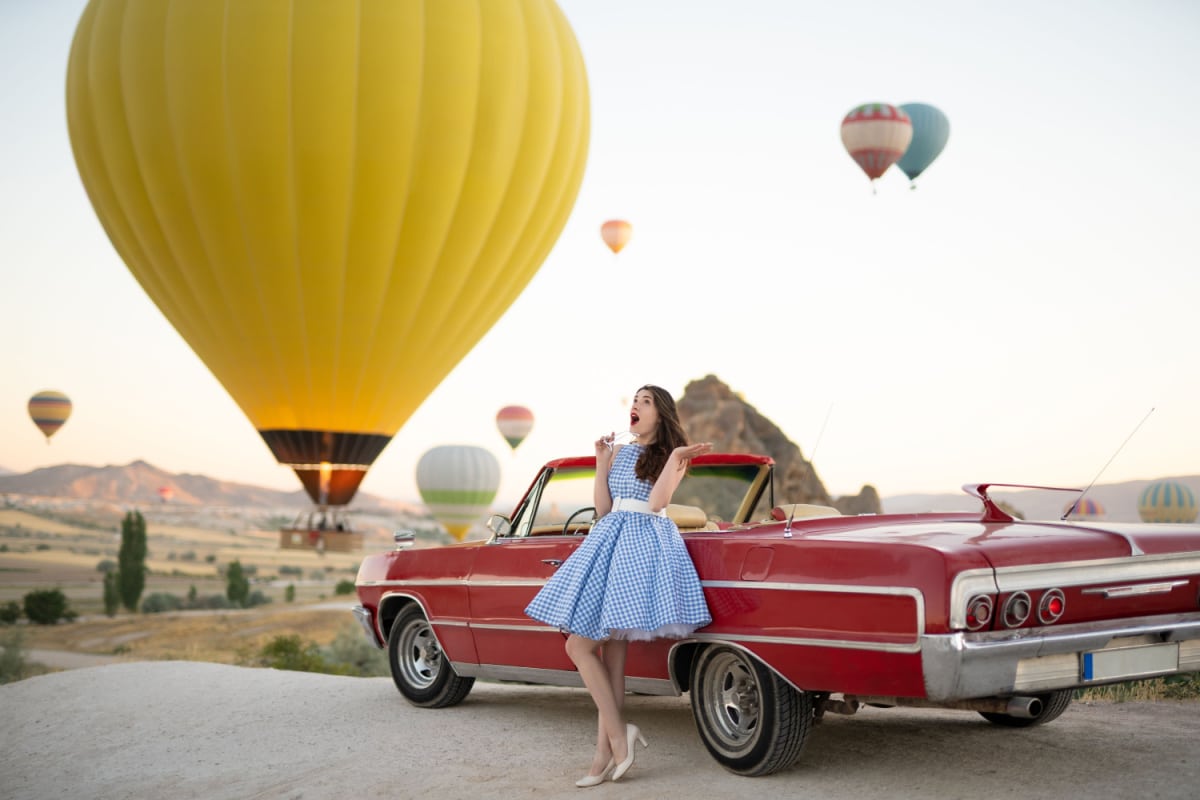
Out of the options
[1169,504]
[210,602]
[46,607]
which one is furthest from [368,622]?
[210,602]

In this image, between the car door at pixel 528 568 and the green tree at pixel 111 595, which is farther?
the green tree at pixel 111 595

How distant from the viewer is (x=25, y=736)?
8609 mm

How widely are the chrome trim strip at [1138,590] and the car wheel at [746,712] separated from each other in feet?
4.45

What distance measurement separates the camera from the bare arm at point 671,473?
6039mm

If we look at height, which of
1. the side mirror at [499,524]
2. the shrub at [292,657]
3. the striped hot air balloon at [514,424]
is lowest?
the shrub at [292,657]

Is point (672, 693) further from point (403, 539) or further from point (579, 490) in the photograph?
point (403, 539)

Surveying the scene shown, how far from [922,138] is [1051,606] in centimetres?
2981

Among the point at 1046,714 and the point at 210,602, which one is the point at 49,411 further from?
the point at 1046,714

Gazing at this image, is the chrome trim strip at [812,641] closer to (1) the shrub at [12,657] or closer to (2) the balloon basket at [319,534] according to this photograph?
(2) the balloon basket at [319,534]

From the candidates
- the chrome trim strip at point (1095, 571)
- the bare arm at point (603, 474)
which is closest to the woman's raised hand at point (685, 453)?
the bare arm at point (603, 474)

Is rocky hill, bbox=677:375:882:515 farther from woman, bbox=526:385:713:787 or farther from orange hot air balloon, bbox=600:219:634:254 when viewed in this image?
woman, bbox=526:385:713:787

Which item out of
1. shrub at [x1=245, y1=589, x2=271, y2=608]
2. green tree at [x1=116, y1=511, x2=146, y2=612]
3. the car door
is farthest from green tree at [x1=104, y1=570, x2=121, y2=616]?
the car door

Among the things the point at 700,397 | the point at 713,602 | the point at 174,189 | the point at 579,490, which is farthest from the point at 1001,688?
the point at 700,397

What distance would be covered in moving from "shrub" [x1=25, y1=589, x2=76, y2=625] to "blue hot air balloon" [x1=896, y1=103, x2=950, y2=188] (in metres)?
45.3
